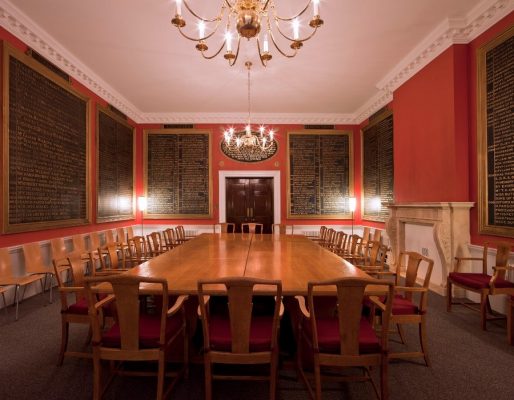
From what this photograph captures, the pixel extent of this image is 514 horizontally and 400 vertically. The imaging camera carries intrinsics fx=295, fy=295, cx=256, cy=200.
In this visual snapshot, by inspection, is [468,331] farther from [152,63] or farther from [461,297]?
[152,63]


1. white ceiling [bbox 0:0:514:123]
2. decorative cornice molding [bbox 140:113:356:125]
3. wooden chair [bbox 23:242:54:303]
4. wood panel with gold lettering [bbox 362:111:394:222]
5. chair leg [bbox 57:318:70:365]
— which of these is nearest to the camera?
chair leg [bbox 57:318:70:365]

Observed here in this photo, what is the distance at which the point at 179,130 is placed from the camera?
7.96 m

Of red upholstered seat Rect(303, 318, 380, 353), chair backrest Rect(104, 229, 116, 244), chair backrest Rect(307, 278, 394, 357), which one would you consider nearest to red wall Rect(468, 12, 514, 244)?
red upholstered seat Rect(303, 318, 380, 353)

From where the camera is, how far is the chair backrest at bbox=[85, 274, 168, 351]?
5.94 feet

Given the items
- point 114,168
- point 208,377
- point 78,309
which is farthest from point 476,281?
point 114,168

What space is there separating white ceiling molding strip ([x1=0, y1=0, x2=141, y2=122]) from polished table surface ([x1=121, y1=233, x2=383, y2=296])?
3629 mm

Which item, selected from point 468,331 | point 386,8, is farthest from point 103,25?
point 468,331

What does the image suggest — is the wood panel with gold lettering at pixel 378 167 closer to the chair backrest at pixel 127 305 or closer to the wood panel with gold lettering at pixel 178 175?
the wood panel with gold lettering at pixel 178 175

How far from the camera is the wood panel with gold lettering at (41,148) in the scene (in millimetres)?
3857

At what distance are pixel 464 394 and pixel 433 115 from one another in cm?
393

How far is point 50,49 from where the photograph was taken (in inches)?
178

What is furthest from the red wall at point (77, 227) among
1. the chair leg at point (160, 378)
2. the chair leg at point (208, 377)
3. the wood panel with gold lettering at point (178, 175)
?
the chair leg at point (208, 377)

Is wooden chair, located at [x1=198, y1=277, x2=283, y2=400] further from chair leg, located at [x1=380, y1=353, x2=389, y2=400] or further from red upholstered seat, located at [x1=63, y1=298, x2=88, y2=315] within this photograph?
red upholstered seat, located at [x1=63, y1=298, x2=88, y2=315]

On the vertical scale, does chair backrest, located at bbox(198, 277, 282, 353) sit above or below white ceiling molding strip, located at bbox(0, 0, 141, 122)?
below
